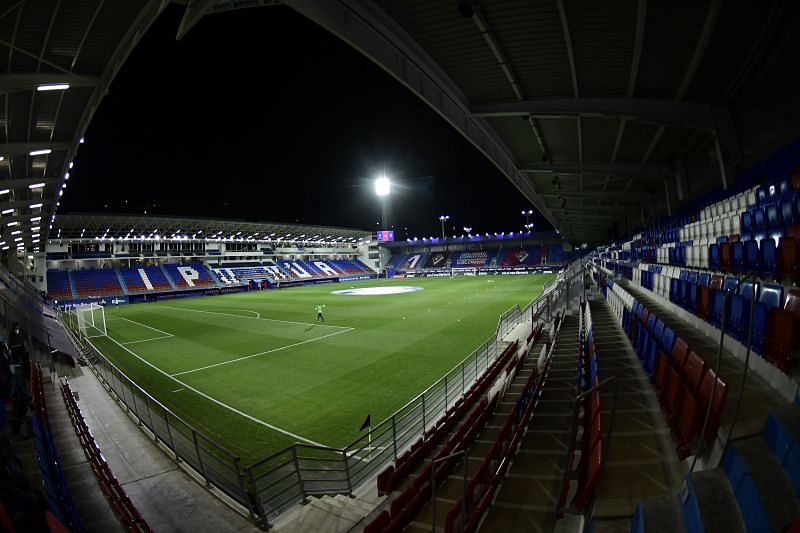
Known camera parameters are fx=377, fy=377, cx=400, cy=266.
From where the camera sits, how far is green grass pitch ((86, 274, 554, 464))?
990 centimetres

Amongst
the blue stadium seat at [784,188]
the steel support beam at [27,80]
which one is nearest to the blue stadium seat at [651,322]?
the blue stadium seat at [784,188]

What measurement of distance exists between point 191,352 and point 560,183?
72.6ft

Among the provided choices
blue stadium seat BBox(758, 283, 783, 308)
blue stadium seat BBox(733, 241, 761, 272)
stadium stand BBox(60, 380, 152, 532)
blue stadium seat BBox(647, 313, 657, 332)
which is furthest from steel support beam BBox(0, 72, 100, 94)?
blue stadium seat BBox(733, 241, 761, 272)

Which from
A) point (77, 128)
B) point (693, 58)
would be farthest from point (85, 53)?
point (693, 58)

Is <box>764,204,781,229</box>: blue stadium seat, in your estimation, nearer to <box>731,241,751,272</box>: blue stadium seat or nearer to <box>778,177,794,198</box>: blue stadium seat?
<box>778,177,794,198</box>: blue stadium seat

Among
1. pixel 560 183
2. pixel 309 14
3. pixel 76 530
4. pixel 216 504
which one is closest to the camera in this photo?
pixel 76 530

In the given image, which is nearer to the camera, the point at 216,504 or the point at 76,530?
the point at 76,530

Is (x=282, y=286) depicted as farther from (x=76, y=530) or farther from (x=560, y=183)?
(x=76, y=530)

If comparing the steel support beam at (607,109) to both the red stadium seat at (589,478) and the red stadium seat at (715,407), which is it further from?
the red stadium seat at (589,478)

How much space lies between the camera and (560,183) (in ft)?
73.9

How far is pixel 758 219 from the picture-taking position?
7801 millimetres

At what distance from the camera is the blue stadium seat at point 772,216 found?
23.4 feet

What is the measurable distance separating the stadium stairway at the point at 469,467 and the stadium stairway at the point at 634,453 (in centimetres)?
159

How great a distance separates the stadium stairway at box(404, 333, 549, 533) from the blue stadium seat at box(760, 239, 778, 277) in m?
5.05
